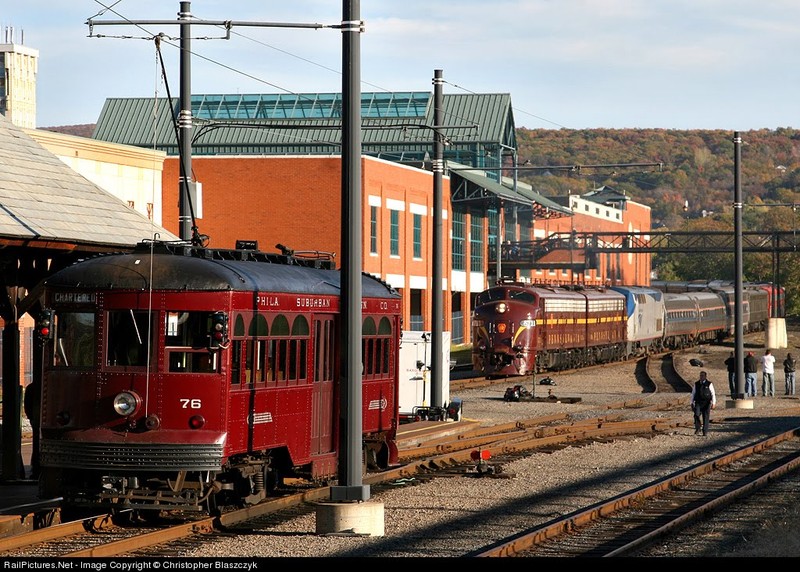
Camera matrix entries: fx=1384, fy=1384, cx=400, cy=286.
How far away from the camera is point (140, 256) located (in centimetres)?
1608

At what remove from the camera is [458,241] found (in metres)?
77.4

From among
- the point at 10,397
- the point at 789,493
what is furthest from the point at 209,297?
the point at 789,493

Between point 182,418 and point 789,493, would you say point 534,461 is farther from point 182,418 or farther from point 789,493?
point 182,418

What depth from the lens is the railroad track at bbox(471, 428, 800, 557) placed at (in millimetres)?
14922

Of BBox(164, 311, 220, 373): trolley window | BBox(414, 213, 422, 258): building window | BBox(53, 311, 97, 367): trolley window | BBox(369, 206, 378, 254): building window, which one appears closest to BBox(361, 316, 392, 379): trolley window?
BBox(164, 311, 220, 373): trolley window

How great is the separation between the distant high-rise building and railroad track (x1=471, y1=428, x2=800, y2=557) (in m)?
38.0

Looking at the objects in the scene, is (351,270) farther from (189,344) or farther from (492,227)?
(492,227)

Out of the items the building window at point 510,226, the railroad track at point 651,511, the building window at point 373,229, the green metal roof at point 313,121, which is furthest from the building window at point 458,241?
the railroad track at point 651,511

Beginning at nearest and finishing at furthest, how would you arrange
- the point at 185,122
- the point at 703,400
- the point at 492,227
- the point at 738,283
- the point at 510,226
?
1. the point at 185,122
2. the point at 703,400
3. the point at 738,283
4. the point at 492,227
5. the point at 510,226

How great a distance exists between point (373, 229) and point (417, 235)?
22.6ft

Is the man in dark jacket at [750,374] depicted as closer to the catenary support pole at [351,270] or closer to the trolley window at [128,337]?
the catenary support pole at [351,270]

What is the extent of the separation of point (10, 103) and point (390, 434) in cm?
3768

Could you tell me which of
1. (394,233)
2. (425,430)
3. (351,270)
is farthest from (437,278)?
(394,233)

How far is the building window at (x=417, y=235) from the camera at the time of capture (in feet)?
232
